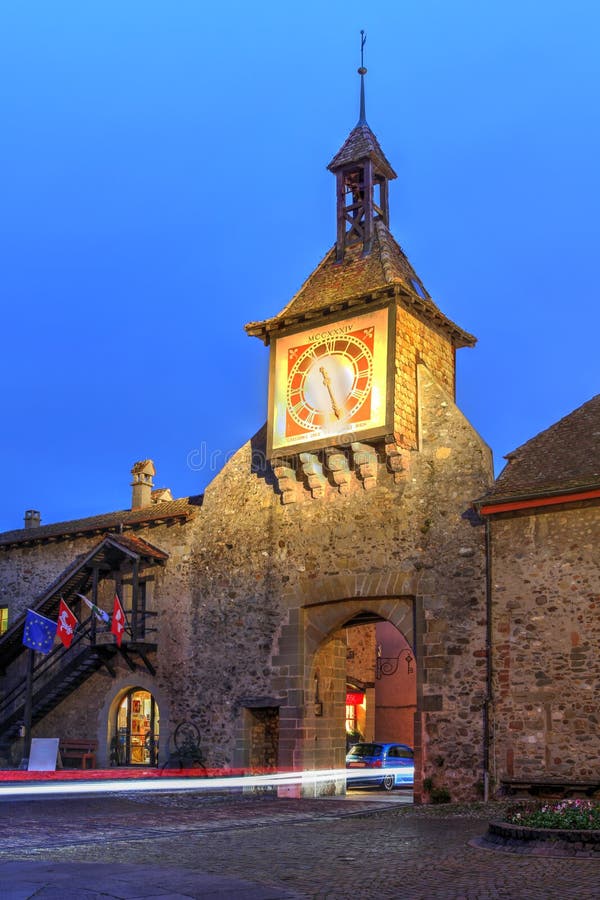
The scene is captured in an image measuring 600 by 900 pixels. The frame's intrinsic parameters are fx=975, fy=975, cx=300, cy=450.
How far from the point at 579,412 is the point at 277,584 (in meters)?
7.94

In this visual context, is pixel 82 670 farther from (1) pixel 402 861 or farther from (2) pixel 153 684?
(1) pixel 402 861

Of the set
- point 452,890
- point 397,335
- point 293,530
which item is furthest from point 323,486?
point 452,890

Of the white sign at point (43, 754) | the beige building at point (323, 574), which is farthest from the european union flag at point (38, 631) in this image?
the white sign at point (43, 754)

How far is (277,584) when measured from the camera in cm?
2303

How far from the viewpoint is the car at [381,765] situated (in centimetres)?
2564

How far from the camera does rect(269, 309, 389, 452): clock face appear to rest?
21.6 metres

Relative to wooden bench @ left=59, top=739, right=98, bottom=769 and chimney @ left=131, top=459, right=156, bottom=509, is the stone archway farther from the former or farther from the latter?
chimney @ left=131, top=459, right=156, bottom=509

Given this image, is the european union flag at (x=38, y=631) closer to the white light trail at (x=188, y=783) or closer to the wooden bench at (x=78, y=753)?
the wooden bench at (x=78, y=753)

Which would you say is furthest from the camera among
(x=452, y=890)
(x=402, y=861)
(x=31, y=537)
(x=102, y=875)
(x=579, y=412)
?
(x=31, y=537)

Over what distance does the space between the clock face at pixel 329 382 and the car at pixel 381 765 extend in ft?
30.4

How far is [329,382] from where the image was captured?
880 inches

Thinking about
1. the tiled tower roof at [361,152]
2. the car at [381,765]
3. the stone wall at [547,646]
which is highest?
the tiled tower roof at [361,152]

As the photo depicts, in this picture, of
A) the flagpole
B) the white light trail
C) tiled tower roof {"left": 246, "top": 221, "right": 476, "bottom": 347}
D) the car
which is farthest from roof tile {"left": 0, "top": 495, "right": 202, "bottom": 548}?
the car

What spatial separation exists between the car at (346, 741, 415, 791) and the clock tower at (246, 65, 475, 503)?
26.4 ft
